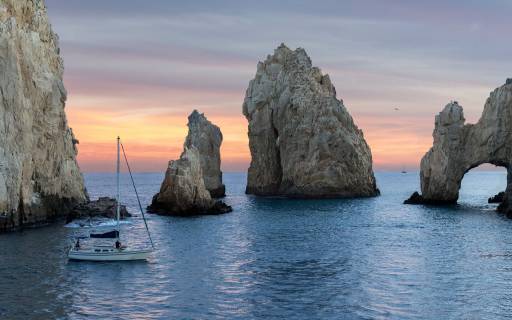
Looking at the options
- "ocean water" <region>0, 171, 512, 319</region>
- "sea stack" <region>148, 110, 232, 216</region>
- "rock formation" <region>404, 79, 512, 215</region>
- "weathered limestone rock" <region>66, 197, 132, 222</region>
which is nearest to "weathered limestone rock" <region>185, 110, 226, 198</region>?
"sea stack" <region>148, 110, 232, 216</region>

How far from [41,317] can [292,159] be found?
113 metres

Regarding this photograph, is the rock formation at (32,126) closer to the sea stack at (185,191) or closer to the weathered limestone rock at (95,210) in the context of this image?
the weathered limestone rock at (95,210)

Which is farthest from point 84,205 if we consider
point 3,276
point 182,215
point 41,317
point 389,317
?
point 389,317

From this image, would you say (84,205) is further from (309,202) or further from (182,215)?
(309,202)

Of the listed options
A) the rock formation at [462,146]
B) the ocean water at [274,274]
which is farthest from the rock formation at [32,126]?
A: the rock formation at [462,146]

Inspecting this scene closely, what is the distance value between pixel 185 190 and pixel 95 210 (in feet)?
51.3

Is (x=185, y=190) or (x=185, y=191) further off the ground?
(x=185, y=190)

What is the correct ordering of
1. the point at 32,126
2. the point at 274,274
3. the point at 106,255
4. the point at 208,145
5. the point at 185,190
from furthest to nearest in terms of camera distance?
the point at 208,145 < the point at 185,190 < the point at 32,126 < the point at 106,255 < the point at 274,274

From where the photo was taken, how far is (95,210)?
9525 centimetres

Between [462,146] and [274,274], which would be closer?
[274,274]

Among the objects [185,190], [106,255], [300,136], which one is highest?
[300,136]

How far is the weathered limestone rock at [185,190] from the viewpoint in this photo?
101 metres

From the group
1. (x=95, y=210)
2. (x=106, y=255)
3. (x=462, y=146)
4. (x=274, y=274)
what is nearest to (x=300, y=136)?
(x=462, y=146)

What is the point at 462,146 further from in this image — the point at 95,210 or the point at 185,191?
the point at 95,210
